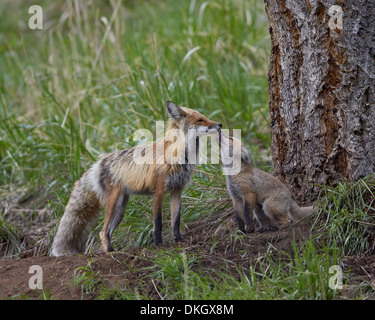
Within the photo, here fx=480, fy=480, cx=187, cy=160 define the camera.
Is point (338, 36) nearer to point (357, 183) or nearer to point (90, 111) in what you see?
point (357, 183)

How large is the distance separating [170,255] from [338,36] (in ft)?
7.26

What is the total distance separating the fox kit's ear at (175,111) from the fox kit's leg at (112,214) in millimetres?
840

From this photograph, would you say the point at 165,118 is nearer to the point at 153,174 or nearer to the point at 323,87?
the point at 153,174

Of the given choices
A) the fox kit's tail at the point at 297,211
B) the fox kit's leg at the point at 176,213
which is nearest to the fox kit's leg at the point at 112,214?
the fox kit's leg at the point at 176,213

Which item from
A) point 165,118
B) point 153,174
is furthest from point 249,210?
point 165,118

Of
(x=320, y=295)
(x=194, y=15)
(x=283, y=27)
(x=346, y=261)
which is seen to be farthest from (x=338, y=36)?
(x=194, y=15)

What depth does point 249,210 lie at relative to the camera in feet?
14.2

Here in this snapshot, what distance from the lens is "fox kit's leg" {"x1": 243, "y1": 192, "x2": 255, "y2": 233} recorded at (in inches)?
168

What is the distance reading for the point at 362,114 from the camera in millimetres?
3797

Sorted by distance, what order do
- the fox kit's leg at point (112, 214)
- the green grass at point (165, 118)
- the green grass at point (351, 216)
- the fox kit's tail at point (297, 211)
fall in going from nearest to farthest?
the green grass at point (165, 118) → the green grass at point (351, 216) → the fox kit's tail at point (297, 211) → the fox kit's leg at point (112, 214)

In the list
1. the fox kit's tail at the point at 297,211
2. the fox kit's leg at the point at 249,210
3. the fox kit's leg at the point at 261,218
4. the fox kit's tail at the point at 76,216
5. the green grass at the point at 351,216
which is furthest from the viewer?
the fox kit's tail at the point at 76,216

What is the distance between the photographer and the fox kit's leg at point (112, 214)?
4379mm

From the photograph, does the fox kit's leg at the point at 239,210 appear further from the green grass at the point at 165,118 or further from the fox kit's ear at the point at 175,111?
the fox kit's ear at the point at 175,111

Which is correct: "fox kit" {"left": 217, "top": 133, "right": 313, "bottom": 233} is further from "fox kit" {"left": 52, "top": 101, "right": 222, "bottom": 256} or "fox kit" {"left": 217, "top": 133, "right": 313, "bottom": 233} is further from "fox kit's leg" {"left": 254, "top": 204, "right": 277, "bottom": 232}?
"fox kit" {"left": 52, "top": 101, "right": 222, "bottom": 256}
